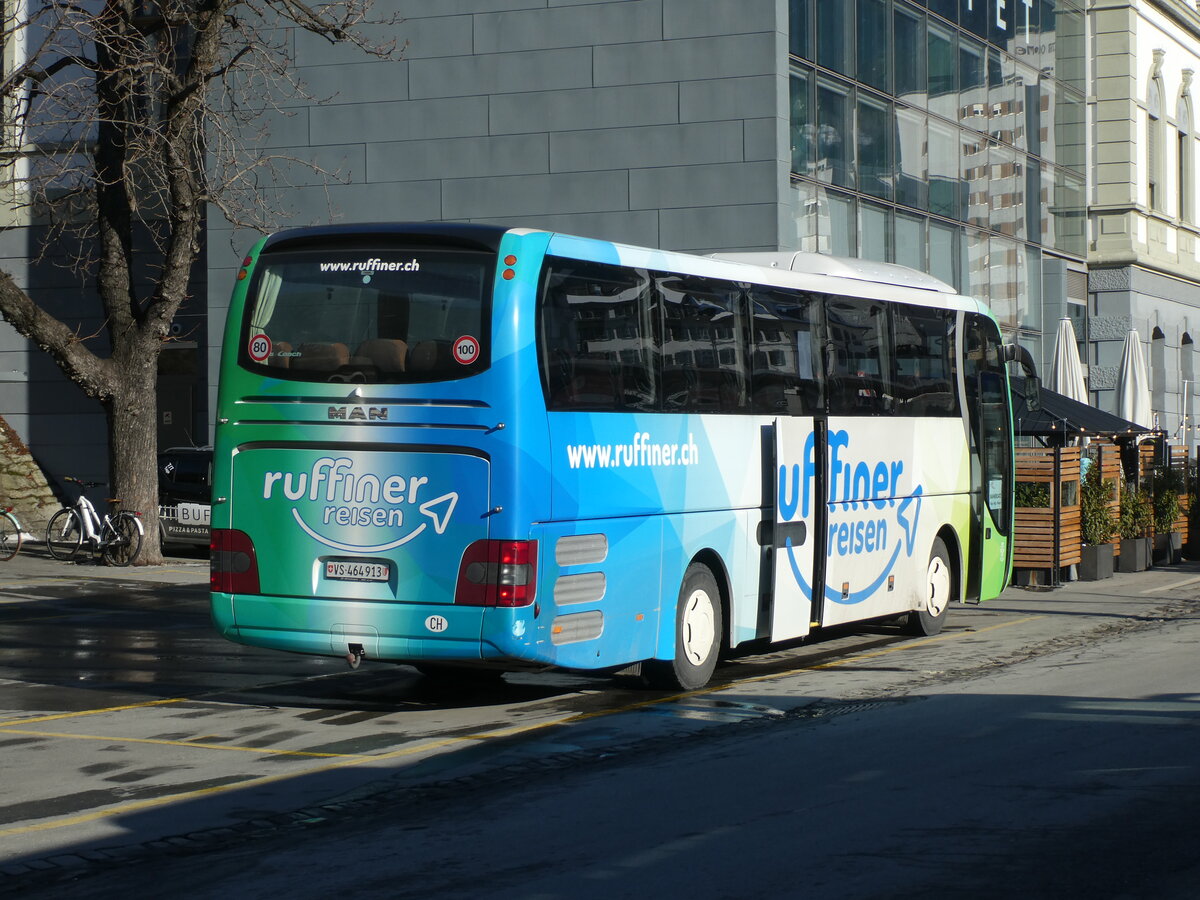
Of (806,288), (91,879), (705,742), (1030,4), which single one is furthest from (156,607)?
(1030,4)

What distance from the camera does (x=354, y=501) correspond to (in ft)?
34.9

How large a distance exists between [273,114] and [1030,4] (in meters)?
16.7

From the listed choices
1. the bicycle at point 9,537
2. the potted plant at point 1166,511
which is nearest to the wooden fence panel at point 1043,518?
the potted plant at point 1166,511

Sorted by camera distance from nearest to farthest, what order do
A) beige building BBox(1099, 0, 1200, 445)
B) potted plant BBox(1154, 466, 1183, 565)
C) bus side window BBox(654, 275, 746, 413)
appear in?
bus side window BBox(654, 275, 746, 413), potted plant BBox(1154, 466, 1183, 565), beige building BBox(1099, 0, 1200, 445)

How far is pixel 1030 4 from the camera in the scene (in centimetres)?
3566

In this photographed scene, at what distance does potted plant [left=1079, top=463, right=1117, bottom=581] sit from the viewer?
22422mm

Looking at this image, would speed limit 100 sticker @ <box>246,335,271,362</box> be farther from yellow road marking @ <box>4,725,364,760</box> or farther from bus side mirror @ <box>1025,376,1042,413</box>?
bus side mirror @ <box>1025,376,1042,413</box>

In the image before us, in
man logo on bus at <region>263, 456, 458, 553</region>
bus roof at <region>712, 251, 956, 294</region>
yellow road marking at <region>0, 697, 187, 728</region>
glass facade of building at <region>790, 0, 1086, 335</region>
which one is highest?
glass facade of building at <region>790, 0, 1086, 335</region>

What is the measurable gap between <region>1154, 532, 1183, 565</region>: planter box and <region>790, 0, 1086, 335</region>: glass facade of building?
6899 millimetres

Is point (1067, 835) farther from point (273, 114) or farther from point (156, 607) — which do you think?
point (273, 114)

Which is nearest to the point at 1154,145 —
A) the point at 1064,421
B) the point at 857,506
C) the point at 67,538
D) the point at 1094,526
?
the point at 1064,421

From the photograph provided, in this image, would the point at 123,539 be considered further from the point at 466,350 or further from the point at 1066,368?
the point at 1066,368

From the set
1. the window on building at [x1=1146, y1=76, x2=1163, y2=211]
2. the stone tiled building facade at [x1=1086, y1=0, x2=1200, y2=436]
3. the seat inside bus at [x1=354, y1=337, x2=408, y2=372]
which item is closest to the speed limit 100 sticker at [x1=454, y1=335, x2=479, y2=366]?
the seat inside bus at [x1=354, y1=337, x2=408, y2=372]

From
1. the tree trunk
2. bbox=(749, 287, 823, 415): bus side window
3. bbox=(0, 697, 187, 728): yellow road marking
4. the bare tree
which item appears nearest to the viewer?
bbox=(0, 697, 187, 728): yellow road marking
